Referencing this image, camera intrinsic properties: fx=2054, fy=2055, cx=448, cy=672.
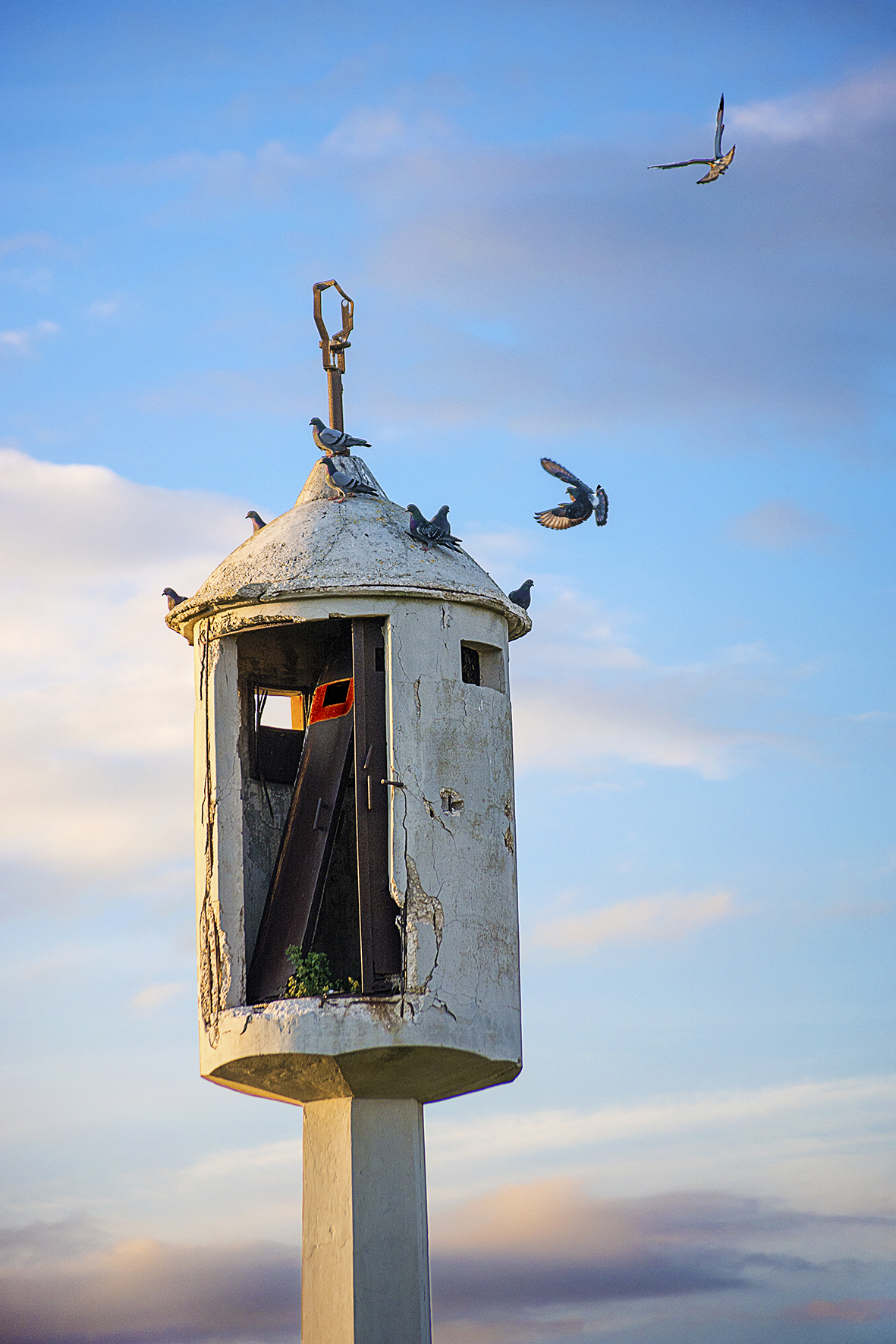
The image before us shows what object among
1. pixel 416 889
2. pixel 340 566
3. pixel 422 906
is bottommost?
pixel 422 906

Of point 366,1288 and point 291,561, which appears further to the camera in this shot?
point 291,561

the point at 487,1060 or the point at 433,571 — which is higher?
the point at 433,571

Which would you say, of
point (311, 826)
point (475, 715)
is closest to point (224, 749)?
point (311, 826)

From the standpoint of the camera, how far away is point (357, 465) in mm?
18297

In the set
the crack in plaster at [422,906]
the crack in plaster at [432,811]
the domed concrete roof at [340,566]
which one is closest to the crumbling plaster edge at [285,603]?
the domed concrete roof at [340,566]

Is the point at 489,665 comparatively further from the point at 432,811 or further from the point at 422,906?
the point at 422,906

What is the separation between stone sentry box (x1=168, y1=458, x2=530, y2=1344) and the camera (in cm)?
1602

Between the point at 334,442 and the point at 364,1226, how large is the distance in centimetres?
672

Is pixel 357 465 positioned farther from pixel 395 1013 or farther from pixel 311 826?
pixel 395 1013

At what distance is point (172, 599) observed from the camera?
17.7 meters

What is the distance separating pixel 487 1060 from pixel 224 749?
338 centimetres

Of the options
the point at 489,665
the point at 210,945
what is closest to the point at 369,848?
the point at 210,945

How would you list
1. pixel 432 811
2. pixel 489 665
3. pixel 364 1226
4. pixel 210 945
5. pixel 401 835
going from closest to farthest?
1. pixel 364 1226
2. pixel 401 835
3. pixel 432 811
4. pixel 210 945
5. pixel 489 665

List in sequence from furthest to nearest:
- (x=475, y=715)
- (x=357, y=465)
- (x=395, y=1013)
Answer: (x=357, y=465) → (x=475, y=715) → (x=395, y=1013)
